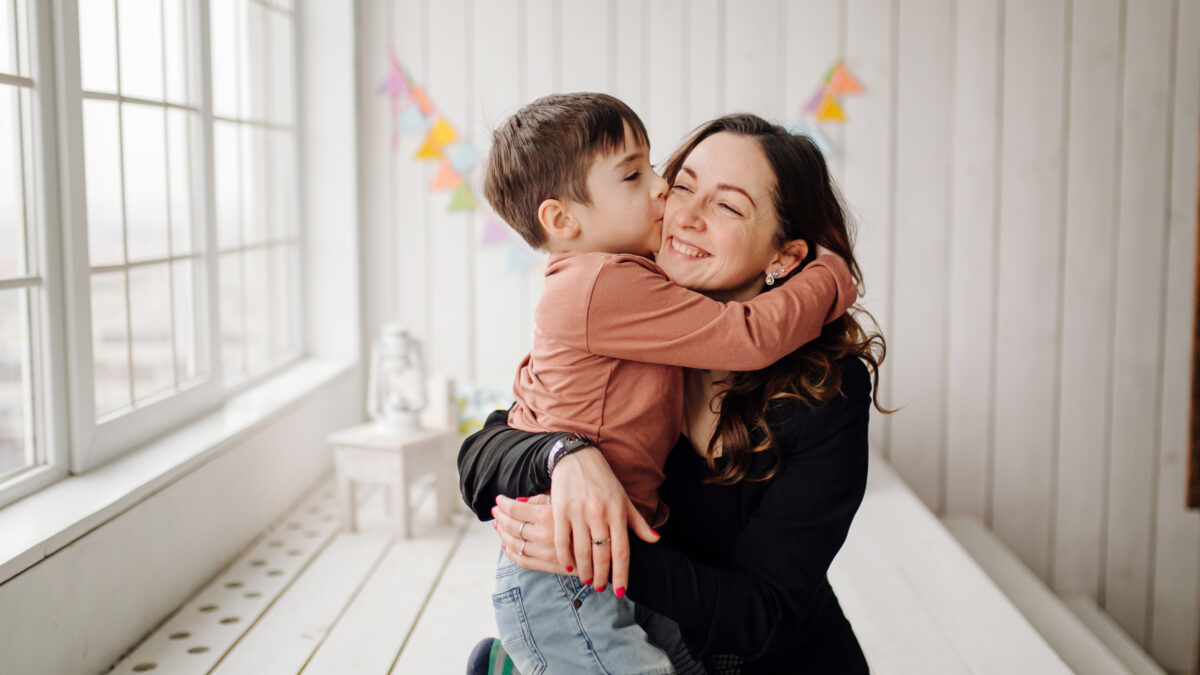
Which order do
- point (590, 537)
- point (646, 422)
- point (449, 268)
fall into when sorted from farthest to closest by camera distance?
1. point (449, 268)
2. point (646, 422)
3. point (590, 537)

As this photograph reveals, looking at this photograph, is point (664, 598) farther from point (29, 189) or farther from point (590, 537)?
point (29, 189)

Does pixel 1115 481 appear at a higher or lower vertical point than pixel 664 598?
Answer: lower

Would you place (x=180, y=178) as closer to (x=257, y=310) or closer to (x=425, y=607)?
(x=257, y=310)

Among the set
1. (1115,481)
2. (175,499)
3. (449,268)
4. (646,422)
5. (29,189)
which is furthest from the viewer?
(449,268)

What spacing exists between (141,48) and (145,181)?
0.34m

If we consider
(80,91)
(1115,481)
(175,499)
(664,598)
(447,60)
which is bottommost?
(1115,481)

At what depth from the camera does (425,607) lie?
239 cm

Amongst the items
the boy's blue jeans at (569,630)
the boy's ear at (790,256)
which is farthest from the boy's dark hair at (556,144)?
the boy's blue jeans at (569,630)

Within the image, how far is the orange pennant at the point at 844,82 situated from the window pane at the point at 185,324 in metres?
2.26

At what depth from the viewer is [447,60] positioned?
366 cm

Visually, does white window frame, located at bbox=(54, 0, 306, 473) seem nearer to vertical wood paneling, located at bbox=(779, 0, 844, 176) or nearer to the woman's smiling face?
the woman's smiling face

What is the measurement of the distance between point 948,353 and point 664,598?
2.59m

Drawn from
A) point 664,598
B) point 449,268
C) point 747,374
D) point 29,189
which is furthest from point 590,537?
point 449,268

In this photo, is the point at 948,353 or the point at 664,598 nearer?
the point at 664,598
